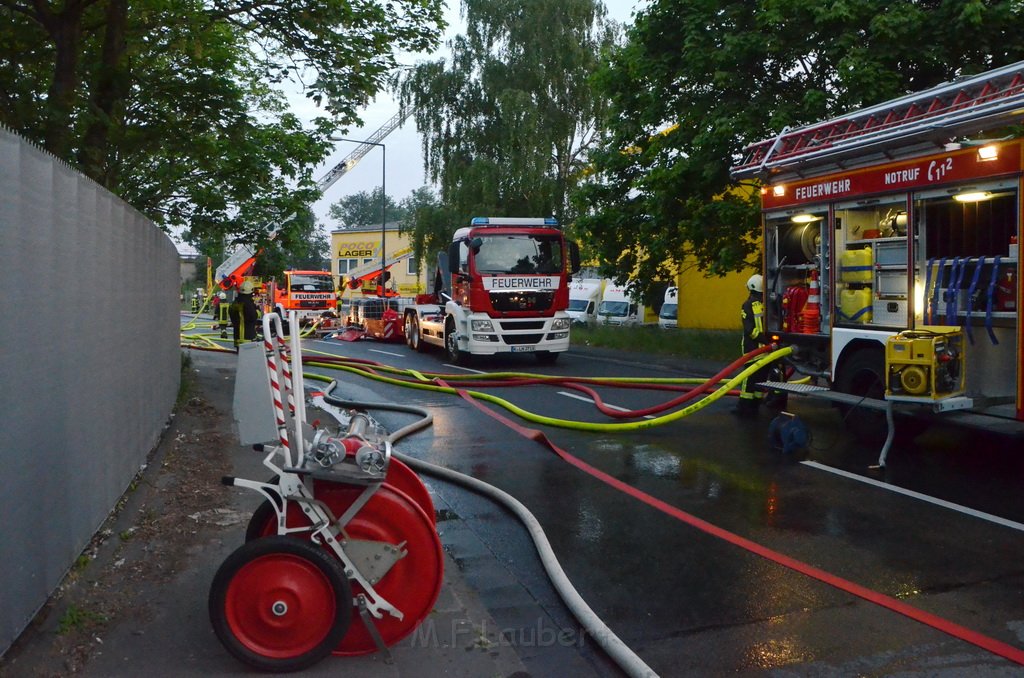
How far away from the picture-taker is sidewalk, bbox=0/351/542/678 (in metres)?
3.97

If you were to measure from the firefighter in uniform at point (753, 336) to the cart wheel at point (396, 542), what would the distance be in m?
7.55

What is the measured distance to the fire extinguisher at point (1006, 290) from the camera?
305 inches

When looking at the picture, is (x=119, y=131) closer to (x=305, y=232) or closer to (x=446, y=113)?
(x=305, y=232)

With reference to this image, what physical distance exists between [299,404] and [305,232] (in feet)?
47.3

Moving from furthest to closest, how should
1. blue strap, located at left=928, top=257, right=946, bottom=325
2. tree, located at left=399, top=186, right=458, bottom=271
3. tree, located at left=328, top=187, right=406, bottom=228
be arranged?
tree, located at left=328, top=187, right=406, bottom=228 < tree, located at left=399, top=186, right=458, bottom=271 < blue strap, located at left=928, top=257, right=946, bottom=325

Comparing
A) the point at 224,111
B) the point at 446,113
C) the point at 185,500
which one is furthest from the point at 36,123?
the point at 446,113

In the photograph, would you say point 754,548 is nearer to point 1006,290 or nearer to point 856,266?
point 1006,290

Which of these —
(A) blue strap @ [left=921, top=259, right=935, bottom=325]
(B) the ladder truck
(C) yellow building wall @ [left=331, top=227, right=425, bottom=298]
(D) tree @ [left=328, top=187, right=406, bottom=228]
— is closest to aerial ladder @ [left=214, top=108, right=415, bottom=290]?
(B) the ladder truck

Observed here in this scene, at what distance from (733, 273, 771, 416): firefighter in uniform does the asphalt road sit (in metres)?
0.79

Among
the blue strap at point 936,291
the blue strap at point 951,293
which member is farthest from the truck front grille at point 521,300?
the blue strap at point 951,293

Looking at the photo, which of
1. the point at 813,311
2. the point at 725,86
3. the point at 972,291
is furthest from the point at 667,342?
the point at 972,291

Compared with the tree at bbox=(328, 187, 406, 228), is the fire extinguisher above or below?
below

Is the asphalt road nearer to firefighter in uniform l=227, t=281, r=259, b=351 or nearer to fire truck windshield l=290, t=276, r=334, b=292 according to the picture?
firefighter in uniform l=227, t=281, r=259, b=351

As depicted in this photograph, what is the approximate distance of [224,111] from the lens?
13.4 meters
